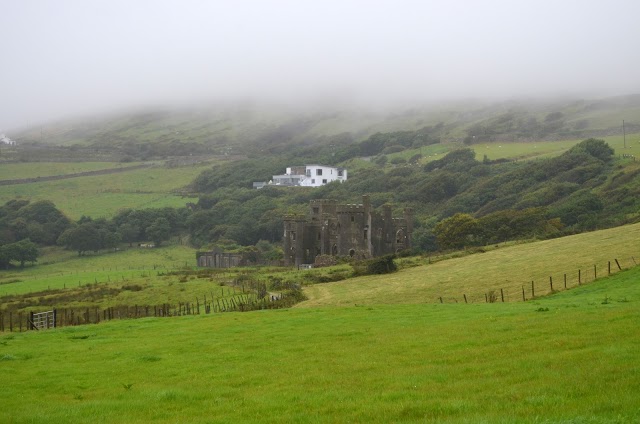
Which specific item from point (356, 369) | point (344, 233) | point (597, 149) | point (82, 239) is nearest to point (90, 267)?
point (82, 239)

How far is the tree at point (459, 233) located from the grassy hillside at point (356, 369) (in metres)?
48.0

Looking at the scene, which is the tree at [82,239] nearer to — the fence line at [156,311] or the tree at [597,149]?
the fence line at [156,311]

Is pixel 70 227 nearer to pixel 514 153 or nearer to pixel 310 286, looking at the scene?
pixel 310 286

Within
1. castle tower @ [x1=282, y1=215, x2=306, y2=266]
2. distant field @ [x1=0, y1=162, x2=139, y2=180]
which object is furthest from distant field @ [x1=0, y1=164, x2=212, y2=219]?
castle tower @ [x1=282, y1=215, x2=306, y2=266]

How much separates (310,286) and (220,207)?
73.8m

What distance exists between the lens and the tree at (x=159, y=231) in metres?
117

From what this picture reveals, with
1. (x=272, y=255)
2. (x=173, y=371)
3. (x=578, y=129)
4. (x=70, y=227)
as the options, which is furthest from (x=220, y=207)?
(x=173, y=371)

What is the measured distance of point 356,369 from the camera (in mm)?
18969

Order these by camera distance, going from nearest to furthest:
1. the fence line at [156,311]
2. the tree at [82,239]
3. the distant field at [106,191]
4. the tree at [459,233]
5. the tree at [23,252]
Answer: the fence line at [156,311]
the tree at [459,233]
the tree at [23,252]
the tree at [82,239]
the distant field at [106,191]

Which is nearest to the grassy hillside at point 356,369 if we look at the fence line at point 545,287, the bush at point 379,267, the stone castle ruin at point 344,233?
the fence line at point 545,287

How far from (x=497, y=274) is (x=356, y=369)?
3160 centimetres

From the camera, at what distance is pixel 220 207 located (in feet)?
428

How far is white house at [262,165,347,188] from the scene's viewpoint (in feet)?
496

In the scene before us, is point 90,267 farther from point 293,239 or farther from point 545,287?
point 545,287
